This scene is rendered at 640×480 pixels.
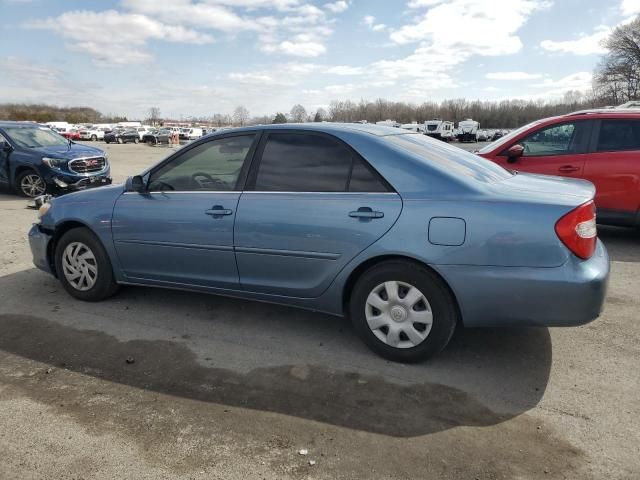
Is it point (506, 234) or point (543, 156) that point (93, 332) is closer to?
point (506, 234)

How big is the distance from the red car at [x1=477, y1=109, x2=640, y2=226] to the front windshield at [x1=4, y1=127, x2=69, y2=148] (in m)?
9.91

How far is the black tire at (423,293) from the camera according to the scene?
10.2 ft

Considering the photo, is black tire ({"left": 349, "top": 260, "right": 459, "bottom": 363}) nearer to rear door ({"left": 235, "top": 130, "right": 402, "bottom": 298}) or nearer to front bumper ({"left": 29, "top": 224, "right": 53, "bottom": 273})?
rear door ({"left": 235, "top": 130, "right": 402, "bottom": 298})

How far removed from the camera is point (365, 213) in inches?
127

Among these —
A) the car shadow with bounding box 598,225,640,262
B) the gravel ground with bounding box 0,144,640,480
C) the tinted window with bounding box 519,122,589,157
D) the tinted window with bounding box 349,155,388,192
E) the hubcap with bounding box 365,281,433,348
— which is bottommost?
the gravel ground with bounding box 0,144,640,480

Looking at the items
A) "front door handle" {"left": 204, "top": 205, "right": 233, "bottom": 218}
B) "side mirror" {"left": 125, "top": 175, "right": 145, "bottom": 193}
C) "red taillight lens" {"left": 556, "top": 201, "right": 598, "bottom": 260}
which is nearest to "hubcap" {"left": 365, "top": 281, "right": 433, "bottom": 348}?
"red taillight lens" {"left": 556, "top": 201, "right": 598, "bottom": 260}

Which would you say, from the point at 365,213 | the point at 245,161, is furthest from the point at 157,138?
the point at 365,213

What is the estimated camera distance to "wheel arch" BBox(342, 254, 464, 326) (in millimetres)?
3129

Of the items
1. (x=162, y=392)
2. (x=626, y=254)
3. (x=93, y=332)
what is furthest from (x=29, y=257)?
(x=626, y=254)

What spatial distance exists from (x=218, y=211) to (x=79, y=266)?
1.67m

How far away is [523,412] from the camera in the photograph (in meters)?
2.79

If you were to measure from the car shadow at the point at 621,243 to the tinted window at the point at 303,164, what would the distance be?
4.18 meters

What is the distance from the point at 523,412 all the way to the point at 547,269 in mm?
845

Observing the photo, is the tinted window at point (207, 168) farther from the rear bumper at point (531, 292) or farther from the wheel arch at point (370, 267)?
the rear bumper at point (531, 292)
